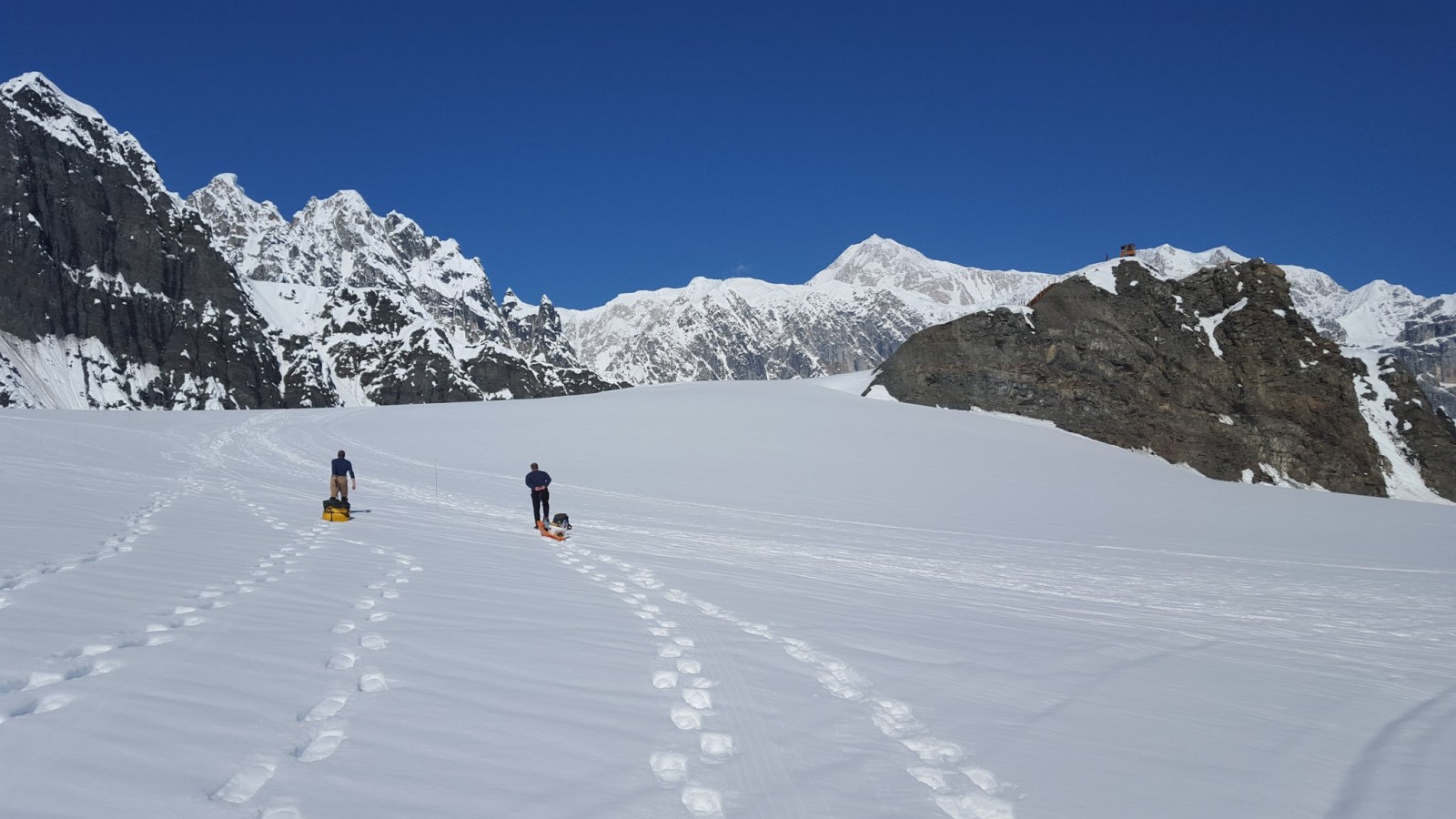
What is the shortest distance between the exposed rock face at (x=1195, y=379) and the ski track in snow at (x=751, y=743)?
1486 inches

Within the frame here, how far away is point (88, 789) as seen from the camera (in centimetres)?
262

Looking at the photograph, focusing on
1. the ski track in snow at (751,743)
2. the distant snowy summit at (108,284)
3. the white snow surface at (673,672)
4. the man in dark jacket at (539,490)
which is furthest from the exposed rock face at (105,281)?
the ski track in snow at (751,743)

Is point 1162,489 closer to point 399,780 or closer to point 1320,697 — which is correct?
point 1320,697

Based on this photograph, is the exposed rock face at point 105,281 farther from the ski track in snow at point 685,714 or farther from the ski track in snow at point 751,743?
the ski track in snow at point 751,743

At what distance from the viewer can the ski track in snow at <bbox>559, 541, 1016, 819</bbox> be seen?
327 cm

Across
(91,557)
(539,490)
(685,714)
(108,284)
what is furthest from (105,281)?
(685,714)

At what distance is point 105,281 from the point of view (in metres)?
165

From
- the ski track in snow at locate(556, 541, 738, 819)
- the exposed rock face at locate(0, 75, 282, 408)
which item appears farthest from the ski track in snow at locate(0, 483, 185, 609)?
the exposed rock face at locate(0, 75, 282, 408)

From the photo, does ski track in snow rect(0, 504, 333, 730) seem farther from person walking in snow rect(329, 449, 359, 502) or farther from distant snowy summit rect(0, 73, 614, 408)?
distant snowy summit rect(0, 73, 614, 408)

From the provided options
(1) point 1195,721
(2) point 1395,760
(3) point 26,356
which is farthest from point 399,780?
(3) point 26,356

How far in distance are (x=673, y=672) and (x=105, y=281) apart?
210439mm

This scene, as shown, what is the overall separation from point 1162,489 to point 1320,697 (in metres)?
25.7

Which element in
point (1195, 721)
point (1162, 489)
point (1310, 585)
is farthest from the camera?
point (1162, 489)

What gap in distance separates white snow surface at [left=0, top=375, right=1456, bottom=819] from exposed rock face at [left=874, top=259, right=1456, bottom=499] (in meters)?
25.9
